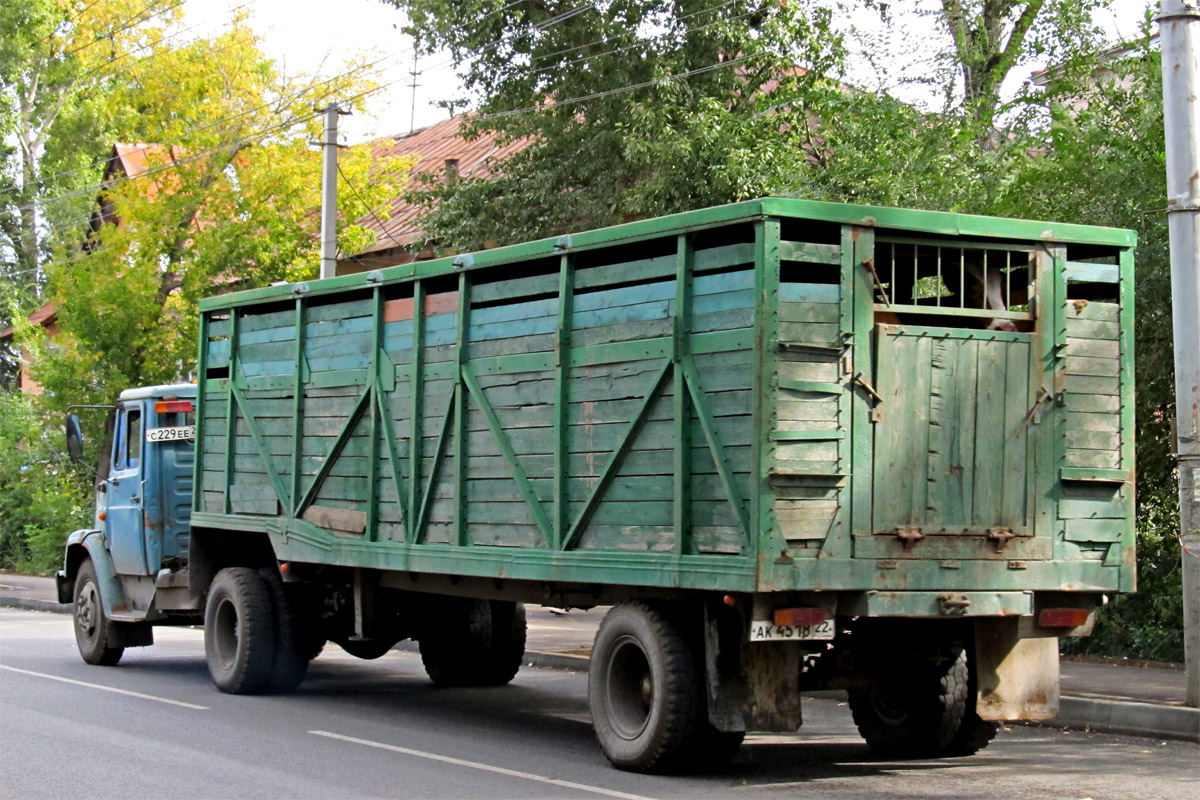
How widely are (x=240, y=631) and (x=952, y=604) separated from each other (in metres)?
6.21

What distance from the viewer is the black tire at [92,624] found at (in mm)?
14633

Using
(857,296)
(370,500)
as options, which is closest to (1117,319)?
(857,296)

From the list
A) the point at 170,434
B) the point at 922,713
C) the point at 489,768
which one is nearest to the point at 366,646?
the point at 170,434

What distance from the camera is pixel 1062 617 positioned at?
8.74 meters

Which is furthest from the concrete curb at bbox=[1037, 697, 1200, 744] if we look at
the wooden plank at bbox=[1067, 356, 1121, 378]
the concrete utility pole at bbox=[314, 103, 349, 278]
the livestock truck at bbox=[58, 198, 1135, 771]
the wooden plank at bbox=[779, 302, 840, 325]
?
the concrete utility pole at bbox=[314, 103, 349, 278]

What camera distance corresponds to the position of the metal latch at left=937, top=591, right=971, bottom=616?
835 centimetres

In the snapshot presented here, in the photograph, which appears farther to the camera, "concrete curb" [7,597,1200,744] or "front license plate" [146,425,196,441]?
"front license plate" [146,425,196,441]

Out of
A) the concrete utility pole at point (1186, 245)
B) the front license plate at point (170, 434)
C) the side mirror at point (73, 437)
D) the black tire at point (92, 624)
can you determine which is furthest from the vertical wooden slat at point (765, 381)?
the black tire at point (92, 624)

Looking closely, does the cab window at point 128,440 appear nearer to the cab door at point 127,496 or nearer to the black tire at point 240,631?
the cab door at point 127,496

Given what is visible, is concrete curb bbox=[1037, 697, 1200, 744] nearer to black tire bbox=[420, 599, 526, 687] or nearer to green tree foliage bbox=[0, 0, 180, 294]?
black tire bbox=[420, 599, 526, 687]

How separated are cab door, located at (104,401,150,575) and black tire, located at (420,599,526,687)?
2934 millimetres

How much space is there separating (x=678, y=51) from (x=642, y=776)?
13.2 m

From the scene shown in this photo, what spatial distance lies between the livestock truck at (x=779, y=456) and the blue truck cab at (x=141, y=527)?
3902mm

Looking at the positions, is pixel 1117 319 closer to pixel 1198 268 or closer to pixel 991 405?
pixel 991 405
